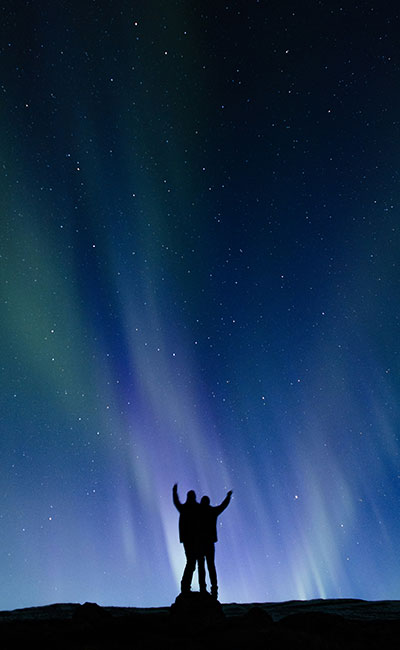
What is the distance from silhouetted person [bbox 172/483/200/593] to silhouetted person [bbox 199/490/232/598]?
0.09 meters

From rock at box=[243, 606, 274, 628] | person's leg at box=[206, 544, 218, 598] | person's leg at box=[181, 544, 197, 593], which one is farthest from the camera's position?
person's leg at box=[206, 544, 218, 598]

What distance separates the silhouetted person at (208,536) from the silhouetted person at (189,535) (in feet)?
0.29

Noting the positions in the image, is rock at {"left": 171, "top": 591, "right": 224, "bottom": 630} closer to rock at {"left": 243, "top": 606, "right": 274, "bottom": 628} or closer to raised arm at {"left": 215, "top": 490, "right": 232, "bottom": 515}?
rock at {"left": 243, "top": 606, "right": 274, "bottom": 628}

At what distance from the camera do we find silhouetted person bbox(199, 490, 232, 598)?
8914mm

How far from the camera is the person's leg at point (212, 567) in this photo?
29.3ft

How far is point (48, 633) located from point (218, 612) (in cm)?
250

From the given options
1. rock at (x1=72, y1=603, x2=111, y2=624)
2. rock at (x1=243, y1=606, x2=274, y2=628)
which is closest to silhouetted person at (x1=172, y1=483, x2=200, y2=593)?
rock at (x1=72, y1=603, x2=111, y2=624)

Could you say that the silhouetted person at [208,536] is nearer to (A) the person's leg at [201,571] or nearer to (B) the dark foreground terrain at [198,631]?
(A) the person's leg at [201,571]

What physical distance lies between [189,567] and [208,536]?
632mm

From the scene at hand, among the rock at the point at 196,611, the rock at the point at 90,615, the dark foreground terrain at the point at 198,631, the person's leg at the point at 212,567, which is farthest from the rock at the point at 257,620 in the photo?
the rock at the point at 90,615

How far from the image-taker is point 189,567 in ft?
29.2

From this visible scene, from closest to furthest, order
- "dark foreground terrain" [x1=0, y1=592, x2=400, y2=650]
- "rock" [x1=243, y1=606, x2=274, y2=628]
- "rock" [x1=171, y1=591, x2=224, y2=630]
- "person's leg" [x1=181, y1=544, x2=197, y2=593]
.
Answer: "dark foreground terrain" [x1=0, y1=592, x2=400, y2=650] → "rock" [x1=243, y1=606, x2=274, y2=628] → "rock" [x1=171, y1=591, x2=224, y2=630] → "person's leg" [x1=181, y1=544, x2=197, y2=593]

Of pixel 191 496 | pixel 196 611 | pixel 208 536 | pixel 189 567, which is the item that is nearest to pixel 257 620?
pixel 196 611

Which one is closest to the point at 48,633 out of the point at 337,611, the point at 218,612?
the point at 218,612
